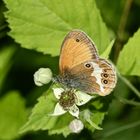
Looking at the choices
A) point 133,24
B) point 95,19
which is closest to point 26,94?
point 133,24

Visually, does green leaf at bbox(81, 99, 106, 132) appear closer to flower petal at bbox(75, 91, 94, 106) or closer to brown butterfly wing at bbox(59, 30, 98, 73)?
flower petal at bbox(75, 91, 94, 106)

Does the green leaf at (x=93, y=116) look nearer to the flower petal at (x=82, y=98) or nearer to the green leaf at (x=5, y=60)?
the flower petal at (x=82, y=98)

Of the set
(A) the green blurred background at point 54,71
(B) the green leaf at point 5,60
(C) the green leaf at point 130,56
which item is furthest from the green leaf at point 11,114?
(C) the green leaf at point 130,56

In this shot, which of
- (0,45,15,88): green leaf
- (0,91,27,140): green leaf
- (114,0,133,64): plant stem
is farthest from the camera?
(0,45,15,88): green leaf

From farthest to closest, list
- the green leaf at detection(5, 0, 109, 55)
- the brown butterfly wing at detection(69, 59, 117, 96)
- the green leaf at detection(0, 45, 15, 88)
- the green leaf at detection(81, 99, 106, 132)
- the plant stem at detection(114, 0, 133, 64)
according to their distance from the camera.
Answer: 1. the green leaf at detection(0, 45, 15, 88)
2. the plant stem at detection(114, 0, 133, 64)
3. the green leaf at detection(5, 0, 109, 55)
4. the green leaf at detection(81, 99, 106, 132)
5. the brown butterfly wing at detection(69, 59, 117, 96)

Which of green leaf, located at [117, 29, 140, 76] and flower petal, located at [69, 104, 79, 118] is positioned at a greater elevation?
flower petal, located at [69, 104, 79, 118]

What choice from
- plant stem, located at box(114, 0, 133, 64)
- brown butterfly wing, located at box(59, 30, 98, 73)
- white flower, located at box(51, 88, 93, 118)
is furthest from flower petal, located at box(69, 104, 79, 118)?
plant stem, located at box(114, 0, 133, 64)

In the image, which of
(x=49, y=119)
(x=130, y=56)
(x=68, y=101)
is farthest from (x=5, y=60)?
(x=68, y=101)
